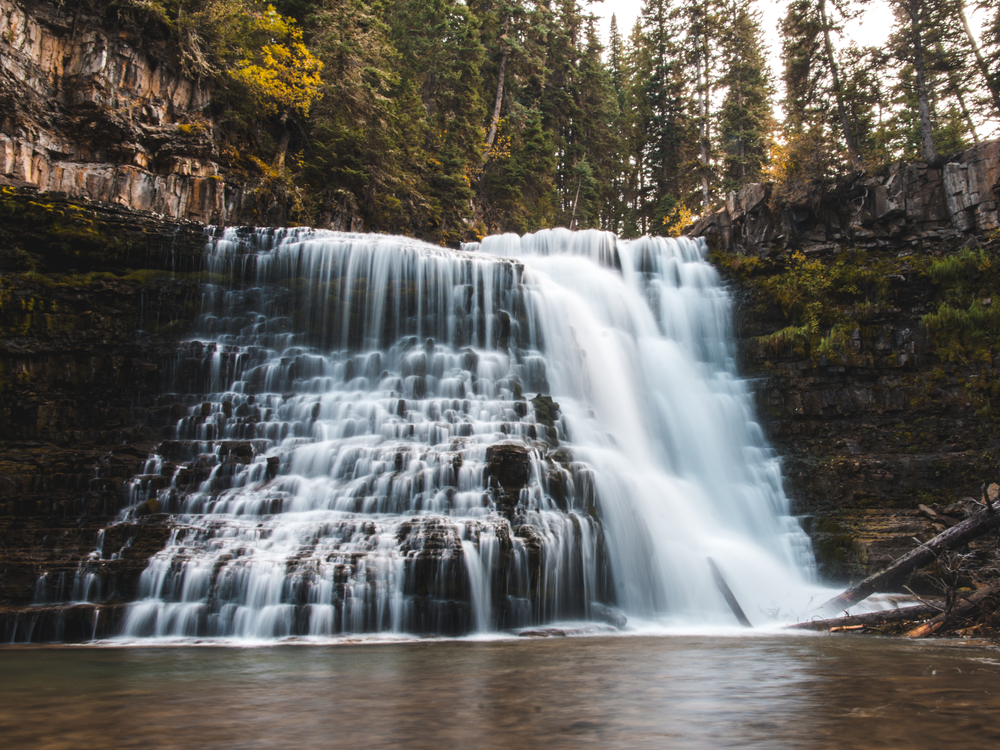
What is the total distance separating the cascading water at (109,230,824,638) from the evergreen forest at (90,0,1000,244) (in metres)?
5.61

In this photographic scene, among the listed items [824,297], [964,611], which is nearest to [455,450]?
[964,611]

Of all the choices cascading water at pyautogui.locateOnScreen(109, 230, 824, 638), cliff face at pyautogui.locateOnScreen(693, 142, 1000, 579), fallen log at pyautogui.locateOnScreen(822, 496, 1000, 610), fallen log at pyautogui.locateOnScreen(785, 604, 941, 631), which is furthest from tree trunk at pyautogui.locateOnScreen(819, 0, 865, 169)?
fallen log at pyautogui.locateOnScreen(785, 604, 941, 631)

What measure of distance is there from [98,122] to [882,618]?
19168 mm

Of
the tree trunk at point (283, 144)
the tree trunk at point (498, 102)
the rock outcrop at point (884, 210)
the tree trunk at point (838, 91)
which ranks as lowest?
the rock outcrop at point (884, 210)

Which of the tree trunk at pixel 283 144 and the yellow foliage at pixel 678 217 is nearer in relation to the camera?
the tree trunk at pixel 283 144

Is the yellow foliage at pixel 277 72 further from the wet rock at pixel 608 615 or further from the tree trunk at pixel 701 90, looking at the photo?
the tree trunk at pixel 701 90

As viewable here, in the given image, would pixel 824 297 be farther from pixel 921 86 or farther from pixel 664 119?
pixel 664 119

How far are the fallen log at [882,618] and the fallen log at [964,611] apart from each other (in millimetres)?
237

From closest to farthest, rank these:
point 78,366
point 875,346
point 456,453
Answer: point 456,453, point 78,366, point 875,346

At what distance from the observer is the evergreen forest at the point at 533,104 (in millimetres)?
18828

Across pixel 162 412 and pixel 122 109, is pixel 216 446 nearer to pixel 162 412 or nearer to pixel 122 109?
pixel 162 412

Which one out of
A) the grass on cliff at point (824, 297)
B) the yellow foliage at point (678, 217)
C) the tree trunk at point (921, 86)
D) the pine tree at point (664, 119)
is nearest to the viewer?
the grass on cliff at point (824, 297)

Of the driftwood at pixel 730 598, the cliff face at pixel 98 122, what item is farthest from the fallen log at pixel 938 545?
the cliff face at pixel 98 122

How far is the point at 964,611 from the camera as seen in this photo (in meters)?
6.29
